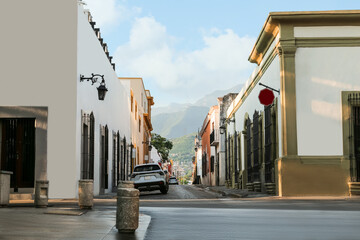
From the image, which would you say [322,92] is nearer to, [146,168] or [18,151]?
[146,168]

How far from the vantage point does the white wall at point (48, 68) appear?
1984 cm

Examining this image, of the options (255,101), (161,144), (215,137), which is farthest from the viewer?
(161,144)

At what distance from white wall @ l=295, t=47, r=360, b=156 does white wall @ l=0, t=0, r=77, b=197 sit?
7.78m

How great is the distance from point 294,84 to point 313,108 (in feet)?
3.55

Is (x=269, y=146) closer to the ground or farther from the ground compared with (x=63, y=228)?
farther from the ground

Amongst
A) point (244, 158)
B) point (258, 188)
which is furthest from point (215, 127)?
point (258, 188)

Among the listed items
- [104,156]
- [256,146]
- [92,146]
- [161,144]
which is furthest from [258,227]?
[161,144]

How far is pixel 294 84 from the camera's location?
69.9ft

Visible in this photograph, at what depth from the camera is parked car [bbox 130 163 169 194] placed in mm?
26109

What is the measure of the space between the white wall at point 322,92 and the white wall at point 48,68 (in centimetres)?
778

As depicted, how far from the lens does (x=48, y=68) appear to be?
2005cm

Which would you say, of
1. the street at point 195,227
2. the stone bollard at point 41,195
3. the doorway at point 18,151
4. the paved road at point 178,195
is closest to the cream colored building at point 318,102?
the paved road at point 178,195

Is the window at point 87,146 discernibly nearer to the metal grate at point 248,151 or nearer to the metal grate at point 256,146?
the metal grate at point 256,146

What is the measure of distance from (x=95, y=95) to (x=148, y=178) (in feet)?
13.7
